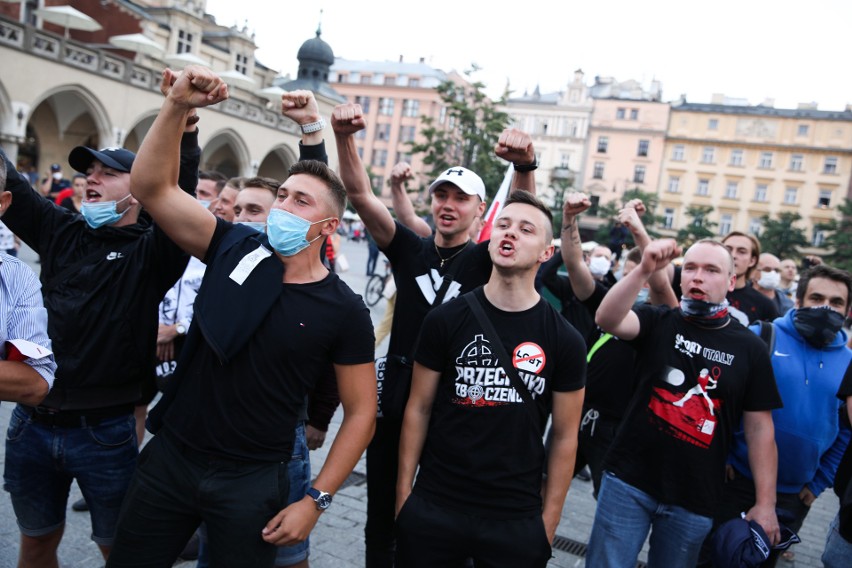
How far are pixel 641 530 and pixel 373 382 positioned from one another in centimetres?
162

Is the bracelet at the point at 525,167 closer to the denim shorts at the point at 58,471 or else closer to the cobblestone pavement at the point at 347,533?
the denim shorts at the point at 58,471

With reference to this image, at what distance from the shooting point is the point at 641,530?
3.19m

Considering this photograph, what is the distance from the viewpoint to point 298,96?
9.96ft

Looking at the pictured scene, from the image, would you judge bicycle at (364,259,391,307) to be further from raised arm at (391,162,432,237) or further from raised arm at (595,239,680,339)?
raised arm at (595,239,680,339)

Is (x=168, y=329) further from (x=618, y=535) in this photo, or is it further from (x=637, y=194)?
(x=637, y=194)

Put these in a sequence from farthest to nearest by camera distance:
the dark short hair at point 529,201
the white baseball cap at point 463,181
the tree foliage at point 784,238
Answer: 1. the tree foliage at point 784,238
2. the white baseball cap at point 463,181
3. the dark short hair at point 529,201

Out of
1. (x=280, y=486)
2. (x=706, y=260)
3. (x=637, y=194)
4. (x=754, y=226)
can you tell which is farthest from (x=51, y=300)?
(x=754, y=226)

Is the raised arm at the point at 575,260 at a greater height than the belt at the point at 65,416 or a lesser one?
greater

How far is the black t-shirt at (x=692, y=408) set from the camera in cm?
311

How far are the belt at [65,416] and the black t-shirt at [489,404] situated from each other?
4.90 ft

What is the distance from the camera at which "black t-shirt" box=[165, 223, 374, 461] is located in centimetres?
244

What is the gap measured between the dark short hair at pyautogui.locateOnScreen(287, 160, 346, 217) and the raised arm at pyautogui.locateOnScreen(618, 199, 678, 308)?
5.00ft

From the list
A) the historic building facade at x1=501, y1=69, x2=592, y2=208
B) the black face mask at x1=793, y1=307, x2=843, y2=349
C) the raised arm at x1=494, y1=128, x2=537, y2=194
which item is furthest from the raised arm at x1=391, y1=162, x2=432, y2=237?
the historic building facade at x1=501, y1=69, x2=592, y2=208

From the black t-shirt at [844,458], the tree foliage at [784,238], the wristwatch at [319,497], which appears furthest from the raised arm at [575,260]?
the tree foliage at [784,238]
